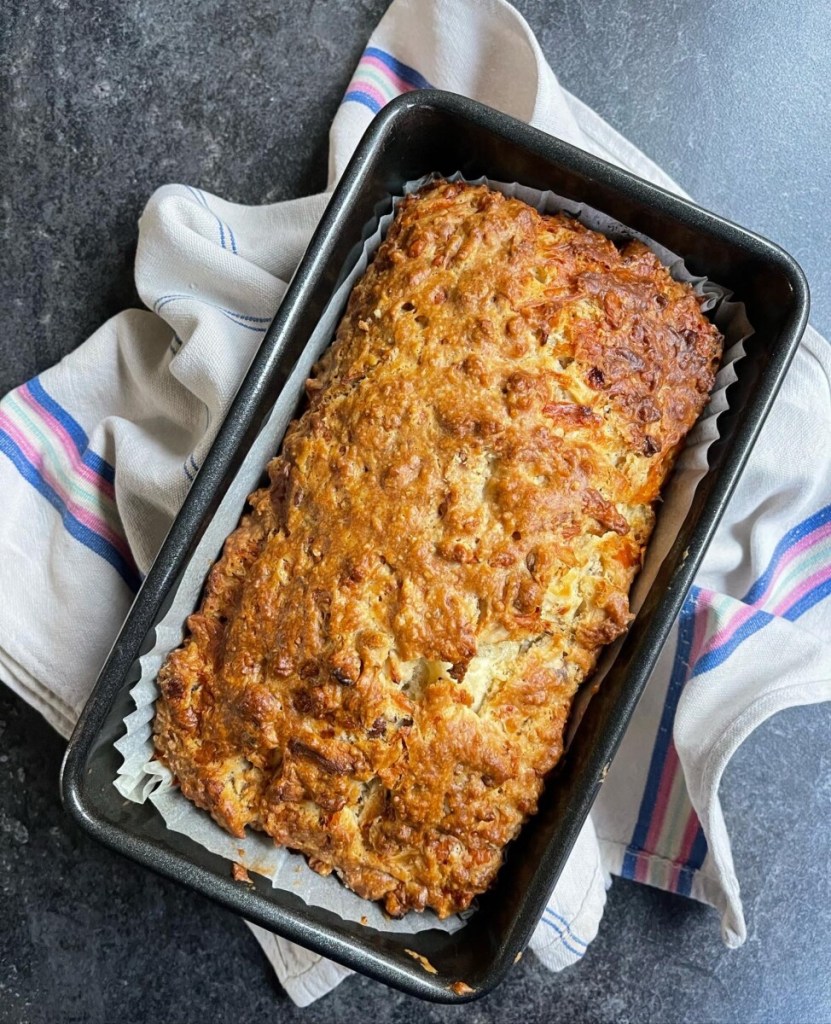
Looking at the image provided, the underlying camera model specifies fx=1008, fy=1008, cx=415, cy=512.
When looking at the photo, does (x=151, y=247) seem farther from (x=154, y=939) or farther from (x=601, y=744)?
(x=154, y=939)

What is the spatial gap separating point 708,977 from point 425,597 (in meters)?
1.18

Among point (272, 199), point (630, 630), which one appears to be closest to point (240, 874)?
point (630, 630)

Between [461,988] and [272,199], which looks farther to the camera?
[272,199]

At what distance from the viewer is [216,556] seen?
169 centimetres

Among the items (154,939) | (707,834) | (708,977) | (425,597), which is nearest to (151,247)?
(425,597)

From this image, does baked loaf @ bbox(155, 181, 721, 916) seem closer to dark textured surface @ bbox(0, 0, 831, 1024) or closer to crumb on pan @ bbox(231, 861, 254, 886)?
crumb on pan @ bbox(231, 861, 254, 886)

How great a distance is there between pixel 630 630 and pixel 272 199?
3.88ft

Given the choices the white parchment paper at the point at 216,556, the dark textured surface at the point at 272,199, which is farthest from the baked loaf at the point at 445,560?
the dark textured surface at the point at 272,199

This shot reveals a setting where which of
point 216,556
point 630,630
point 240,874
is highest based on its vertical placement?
point 630,630

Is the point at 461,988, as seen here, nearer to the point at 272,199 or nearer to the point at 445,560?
the point at 445,560

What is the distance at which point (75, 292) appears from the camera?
2.12 metres

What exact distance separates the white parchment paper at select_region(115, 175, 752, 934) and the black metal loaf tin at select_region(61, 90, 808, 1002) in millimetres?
18

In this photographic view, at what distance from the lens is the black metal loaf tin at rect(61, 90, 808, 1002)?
1513 millimetres

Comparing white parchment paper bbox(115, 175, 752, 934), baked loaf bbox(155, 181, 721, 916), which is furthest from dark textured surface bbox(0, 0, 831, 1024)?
baked loaf bbox(155, 181, 721, 916)
